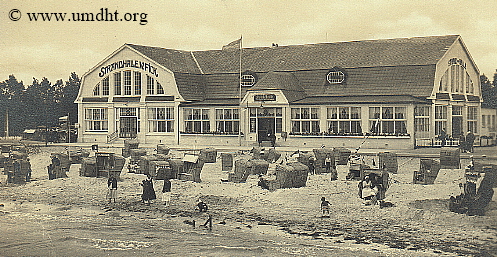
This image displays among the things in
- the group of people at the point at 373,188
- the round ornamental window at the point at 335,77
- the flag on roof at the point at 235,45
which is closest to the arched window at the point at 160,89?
the flag on roof at the point at 235,45

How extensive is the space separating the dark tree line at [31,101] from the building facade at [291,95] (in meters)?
2.02

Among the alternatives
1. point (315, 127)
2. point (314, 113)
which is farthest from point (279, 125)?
point (315, 127)

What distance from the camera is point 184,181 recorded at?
61.2ft

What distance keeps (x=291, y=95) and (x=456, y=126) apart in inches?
272

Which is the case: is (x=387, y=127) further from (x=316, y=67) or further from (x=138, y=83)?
(x=138, y=83)

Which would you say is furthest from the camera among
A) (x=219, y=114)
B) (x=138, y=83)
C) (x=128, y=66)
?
(x=138, y=83)

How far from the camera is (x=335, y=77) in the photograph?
18984 millimetres

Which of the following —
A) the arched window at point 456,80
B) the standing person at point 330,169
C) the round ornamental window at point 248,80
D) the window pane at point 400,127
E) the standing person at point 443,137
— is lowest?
the standing person at point 330,169

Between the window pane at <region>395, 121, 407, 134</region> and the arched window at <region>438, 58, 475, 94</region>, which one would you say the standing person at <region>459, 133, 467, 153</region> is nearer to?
the arched window at <region>438, 58, 475, 94</region>

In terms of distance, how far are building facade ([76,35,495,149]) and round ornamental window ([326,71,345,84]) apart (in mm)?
36

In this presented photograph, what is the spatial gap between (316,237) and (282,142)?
314 inches

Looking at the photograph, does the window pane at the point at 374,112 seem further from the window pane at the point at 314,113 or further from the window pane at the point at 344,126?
the window pane at the point at 314,113

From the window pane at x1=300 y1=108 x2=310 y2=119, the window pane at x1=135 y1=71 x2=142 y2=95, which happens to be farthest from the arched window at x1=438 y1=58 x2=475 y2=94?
the window pane at x1=135 y1=71 x2=142 y2=95

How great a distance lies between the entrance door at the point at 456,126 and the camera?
16.3 meters
